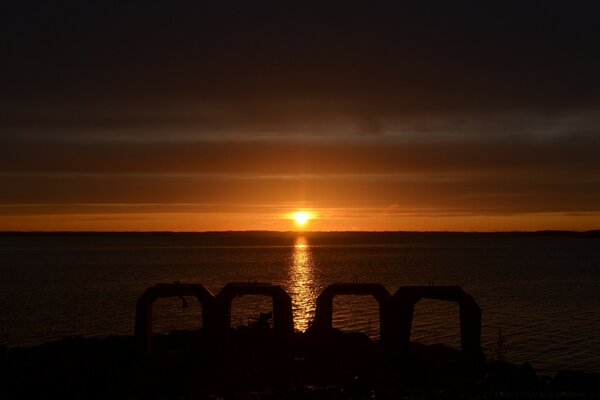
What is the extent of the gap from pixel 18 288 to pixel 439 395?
3140 inches

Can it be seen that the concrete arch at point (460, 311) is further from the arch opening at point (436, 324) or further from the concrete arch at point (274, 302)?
the arch opening at point (436, 324)

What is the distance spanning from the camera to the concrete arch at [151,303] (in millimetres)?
36875

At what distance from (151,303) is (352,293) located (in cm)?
1151

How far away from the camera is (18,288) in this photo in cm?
9081

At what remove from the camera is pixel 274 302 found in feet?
126

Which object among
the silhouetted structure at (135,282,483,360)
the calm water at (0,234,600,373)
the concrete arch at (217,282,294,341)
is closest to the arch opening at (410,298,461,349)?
the calm water at (0,234,600,373)

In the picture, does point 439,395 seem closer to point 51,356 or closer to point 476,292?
point 51,356

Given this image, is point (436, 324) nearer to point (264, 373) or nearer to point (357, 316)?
point (357, 316)

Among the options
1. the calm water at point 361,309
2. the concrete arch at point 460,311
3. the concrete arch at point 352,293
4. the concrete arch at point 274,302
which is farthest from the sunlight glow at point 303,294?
the concrete arch at point 460,311

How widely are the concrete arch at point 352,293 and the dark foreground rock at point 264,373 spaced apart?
1.04 meters

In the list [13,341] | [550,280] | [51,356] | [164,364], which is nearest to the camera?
[164,364]

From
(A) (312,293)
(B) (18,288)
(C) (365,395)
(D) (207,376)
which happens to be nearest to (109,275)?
(B) (18,288)

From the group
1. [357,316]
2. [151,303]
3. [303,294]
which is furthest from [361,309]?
[151,303]

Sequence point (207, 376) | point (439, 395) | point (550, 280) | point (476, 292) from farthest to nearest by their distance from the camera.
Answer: point (550, 280), point (476, 292), point (207, 376), point (439, 395)
